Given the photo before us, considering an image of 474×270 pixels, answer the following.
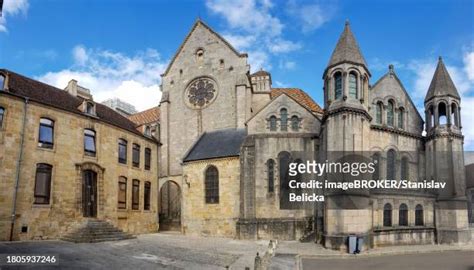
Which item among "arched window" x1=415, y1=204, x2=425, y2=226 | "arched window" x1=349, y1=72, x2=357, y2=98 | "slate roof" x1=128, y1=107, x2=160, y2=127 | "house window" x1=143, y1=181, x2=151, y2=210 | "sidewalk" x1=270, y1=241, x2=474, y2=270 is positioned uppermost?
"slate roof" x1=128, y1=107, x2=160, y2=127

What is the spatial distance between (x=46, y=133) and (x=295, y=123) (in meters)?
15.5

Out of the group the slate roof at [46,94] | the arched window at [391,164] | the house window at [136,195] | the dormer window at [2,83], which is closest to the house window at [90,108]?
the slate roof at [46,94]

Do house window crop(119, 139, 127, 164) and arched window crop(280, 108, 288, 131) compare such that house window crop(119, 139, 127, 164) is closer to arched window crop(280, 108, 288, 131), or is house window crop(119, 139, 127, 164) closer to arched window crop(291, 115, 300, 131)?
arched window crop(280, 108, 288, 131)

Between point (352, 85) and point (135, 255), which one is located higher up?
point (352, 85)

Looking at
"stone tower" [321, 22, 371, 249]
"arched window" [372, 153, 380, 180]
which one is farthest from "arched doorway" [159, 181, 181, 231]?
"arched window" [372, 153, 380, 180]

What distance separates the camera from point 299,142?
87.1 ft

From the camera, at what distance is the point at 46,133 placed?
69.4 feet

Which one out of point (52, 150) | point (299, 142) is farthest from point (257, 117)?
point (52, 150)

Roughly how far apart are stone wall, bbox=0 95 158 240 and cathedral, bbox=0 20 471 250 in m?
0.06

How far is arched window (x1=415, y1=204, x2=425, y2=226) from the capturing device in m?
26.1

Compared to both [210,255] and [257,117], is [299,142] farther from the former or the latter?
[210,255]

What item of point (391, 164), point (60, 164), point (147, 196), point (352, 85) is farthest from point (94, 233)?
point (391, 164)

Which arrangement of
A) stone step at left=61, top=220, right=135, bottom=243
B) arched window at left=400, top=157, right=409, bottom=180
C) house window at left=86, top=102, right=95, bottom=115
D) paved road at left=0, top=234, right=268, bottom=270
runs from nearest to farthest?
paved road at left=0, top=234, right=268, bottom=270 < stone step at left=61, top=220, right=135, bottom=243 < house window at left=86, top=102, right=95, bottom=115 < arched window at left=400, top=157, right=409, bottom=180

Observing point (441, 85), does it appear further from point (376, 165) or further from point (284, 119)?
point (284, 119)
